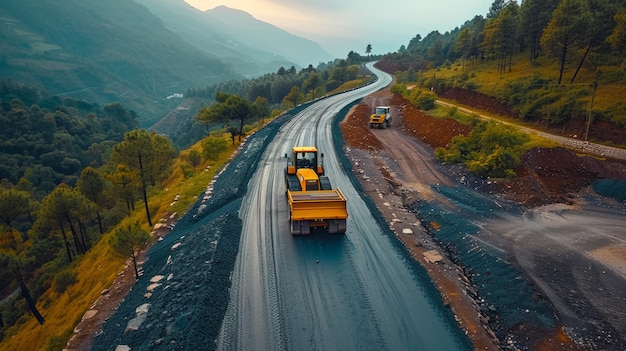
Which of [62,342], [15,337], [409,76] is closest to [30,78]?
[409,76]

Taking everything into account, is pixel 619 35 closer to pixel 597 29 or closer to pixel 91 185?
pixel 597 29

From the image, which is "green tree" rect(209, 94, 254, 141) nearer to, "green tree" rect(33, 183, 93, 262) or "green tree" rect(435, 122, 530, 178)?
"green tree" rect(33, 183, 93, 262)

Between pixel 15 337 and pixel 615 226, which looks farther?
pixel 15 337

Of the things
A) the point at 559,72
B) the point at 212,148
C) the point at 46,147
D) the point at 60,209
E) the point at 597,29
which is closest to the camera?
the point at 60,209

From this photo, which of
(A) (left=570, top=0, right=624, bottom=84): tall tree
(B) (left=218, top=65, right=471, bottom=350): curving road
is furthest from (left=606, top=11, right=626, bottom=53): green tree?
(B) (left=218, top=65, right=471, bottom=350): curving road

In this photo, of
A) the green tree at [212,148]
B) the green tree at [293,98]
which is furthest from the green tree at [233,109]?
the green tree at [293,98]

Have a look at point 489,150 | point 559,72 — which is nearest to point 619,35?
point 559,72

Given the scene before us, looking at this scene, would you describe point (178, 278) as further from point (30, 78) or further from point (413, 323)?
point (30, 78)
